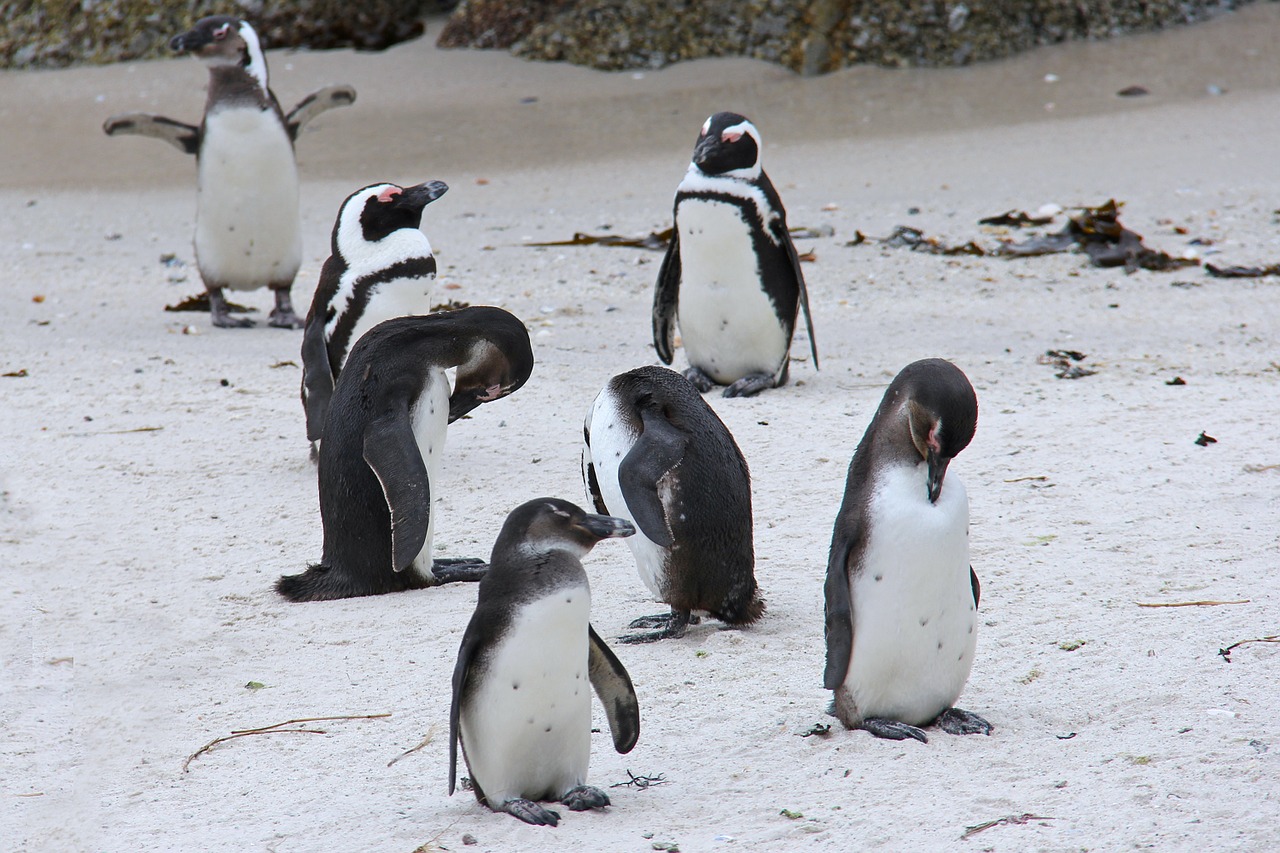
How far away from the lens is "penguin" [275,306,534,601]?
3771 millimetres

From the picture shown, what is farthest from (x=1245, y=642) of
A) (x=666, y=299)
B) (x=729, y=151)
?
(x=666, y=299)

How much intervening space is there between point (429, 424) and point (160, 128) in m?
4.53

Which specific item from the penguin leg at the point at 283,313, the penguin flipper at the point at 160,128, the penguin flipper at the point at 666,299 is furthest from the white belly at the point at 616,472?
the penguin flipper at the point at 160,128

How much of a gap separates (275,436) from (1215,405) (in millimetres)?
3321

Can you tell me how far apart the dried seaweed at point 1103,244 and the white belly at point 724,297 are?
2.46 metres

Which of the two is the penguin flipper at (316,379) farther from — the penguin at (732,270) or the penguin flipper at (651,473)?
the penguin at (732,270)

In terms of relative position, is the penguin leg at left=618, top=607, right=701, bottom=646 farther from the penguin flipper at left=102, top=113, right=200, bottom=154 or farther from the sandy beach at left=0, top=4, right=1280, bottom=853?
the penguin flipper at left=102, top=113, right=200, bottom=154

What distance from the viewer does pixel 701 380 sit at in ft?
19.8

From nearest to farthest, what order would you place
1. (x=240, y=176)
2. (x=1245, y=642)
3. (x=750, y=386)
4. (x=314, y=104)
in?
A: (x=1245, y=642)
(x=750, y=386)
(x=240, y=176)
(x=314, y=104)

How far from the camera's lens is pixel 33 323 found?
702 centimetres

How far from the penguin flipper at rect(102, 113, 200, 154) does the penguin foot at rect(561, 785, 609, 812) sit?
5.55 m

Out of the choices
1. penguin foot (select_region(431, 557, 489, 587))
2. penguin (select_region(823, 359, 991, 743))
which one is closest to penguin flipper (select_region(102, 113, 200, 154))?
penguin foot (select_region(431, 557, 489, 587))

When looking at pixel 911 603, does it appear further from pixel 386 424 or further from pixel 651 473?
pixel 386 424

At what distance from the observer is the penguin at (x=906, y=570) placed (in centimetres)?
268
